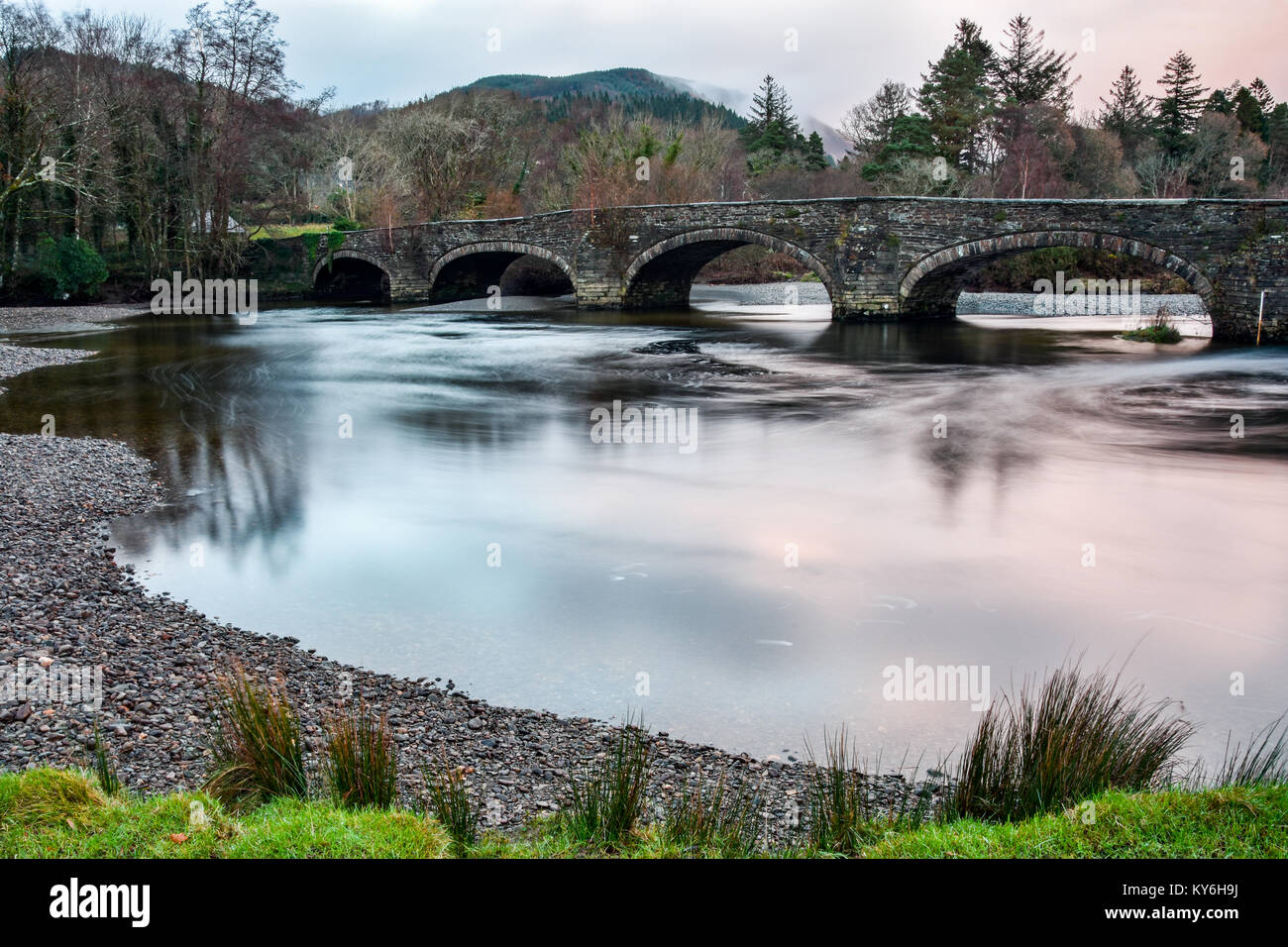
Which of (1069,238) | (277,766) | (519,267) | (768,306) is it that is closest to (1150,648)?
(277,766)

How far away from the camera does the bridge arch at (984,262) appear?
25.1m

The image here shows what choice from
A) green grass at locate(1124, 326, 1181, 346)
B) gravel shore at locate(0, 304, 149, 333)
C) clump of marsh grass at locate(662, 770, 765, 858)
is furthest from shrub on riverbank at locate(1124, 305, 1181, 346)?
gravel shore at locate(0, 304, 149, 333)

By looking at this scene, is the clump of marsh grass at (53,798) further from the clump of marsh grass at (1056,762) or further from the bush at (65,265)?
the bush at (65,265)

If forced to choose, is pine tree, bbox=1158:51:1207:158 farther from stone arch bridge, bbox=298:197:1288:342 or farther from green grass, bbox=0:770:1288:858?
green grass, bbox=0:770:1288:858

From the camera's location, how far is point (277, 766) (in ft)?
13.8

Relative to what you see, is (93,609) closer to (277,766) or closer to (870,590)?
(277,766)

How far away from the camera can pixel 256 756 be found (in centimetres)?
423

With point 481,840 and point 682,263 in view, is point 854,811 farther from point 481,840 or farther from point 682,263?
point 682,263

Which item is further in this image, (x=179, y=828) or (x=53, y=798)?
(x=53, y=798)

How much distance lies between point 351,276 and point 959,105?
30113 mm

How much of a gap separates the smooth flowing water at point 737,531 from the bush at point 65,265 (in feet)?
55.3

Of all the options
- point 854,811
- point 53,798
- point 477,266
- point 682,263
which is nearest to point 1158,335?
point 682,263

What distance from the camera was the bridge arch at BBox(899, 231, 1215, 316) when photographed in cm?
2506

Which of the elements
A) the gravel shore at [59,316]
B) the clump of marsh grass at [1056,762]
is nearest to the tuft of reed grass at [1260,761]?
the clump of marsh grass at [1056,762]
